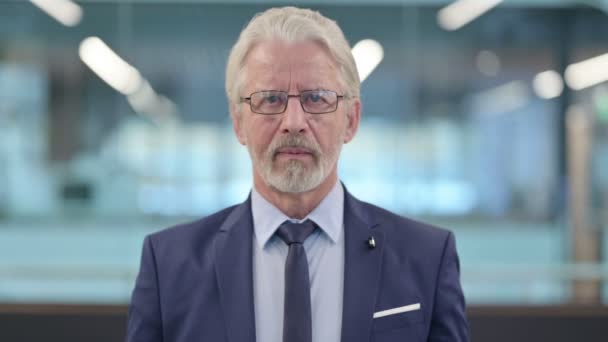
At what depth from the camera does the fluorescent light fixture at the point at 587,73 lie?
5.08m

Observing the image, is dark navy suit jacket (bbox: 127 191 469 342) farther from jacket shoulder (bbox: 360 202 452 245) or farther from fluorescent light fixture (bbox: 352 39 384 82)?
fluorescent light fixture (bbox: 352 39 384 82)

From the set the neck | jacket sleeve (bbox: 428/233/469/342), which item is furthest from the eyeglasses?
jacket sleeve (bbox: 428/233/469/342)

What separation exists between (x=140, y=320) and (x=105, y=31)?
3967 mm

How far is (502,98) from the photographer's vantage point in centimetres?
511

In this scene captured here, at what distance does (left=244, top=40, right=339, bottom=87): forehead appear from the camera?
1.46 metres

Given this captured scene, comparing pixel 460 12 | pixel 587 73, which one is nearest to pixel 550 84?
pixel 587 73

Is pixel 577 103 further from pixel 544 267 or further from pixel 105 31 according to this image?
→ pixel 105 31

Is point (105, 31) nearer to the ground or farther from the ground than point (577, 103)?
farther from the ground

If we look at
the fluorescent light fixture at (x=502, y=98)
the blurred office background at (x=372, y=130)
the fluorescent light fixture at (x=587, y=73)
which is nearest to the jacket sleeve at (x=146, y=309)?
the blurred office background at (x=372, y=130)

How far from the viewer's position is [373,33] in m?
5.08

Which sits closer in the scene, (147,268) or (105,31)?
(147,268)

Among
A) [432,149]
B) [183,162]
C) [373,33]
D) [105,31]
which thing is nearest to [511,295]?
[432,149]

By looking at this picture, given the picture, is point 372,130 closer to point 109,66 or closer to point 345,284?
point 109,66

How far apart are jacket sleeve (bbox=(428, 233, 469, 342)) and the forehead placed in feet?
1.43
